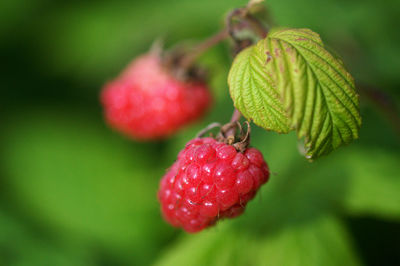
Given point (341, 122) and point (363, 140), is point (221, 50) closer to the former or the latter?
point (363, 140)

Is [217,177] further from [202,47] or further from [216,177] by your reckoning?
[202,47]

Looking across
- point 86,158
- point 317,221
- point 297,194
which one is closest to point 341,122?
point 317,221

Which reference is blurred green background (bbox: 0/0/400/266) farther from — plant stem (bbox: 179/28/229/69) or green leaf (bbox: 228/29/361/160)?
green leaf (bbox: 228/29/361/160)

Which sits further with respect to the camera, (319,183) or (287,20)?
(287,20)

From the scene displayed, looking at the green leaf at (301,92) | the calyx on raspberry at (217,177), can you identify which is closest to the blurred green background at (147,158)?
the calyx on raspberry at (217,177)

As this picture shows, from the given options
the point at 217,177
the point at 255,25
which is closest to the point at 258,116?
the point at 217,177

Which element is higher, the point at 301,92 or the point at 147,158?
the point at 301,92

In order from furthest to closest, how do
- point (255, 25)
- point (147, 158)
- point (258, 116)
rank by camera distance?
point (147, 158) → point (255, 25) → point (258, 116)

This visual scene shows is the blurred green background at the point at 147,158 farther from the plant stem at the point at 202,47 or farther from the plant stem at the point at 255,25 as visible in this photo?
the plant stem at the point at 255,25
